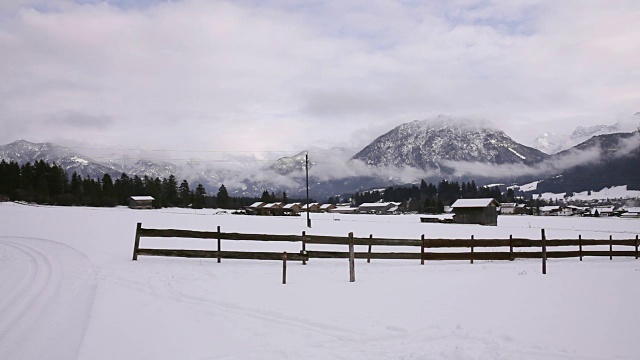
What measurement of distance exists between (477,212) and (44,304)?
2849 inches

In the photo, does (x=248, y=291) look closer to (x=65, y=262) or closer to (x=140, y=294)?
(x=140, y=294)

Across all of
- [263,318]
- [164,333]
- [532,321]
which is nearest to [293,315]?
[263,318]

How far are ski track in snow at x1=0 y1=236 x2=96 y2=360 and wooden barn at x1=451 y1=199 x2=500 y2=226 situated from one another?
6643cm

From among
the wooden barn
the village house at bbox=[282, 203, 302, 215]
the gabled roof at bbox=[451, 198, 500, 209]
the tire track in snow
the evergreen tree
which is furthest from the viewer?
the village house at bbox=[282, 203, 302, 215]

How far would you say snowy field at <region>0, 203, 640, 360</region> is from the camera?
7332 mm

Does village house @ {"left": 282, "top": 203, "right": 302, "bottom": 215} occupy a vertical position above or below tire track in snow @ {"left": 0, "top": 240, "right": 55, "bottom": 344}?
below

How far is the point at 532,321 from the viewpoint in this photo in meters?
8.98

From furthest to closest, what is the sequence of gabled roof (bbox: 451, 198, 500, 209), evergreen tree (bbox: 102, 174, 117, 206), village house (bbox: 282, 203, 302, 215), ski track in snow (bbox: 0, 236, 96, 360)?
village house (bbox: 282, 203, 302, 215)
evergreen tree (bbox: 102, 174, 117, 206)
gabled roof (bbox: 451, 198, 500, 209)
ski track in snow (bbox: 0, 236, 96, 360)

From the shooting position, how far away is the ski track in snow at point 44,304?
7.33 m

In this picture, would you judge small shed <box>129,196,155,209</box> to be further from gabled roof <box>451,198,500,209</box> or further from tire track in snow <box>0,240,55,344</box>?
tire track in snow <box>0,240,55,344</box>

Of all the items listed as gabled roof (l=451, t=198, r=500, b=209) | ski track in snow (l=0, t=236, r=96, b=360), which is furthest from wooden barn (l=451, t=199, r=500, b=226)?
ski track in snow (l=0, t=236, r=96, b=360)

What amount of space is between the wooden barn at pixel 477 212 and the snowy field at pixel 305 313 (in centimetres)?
5987

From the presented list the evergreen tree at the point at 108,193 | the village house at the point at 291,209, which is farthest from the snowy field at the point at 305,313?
the evergreen tree at the point at 108,193

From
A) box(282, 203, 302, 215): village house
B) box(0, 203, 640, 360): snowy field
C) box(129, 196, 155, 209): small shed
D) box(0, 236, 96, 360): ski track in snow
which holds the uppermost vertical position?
box(129, 196, 155, 209): small shed
